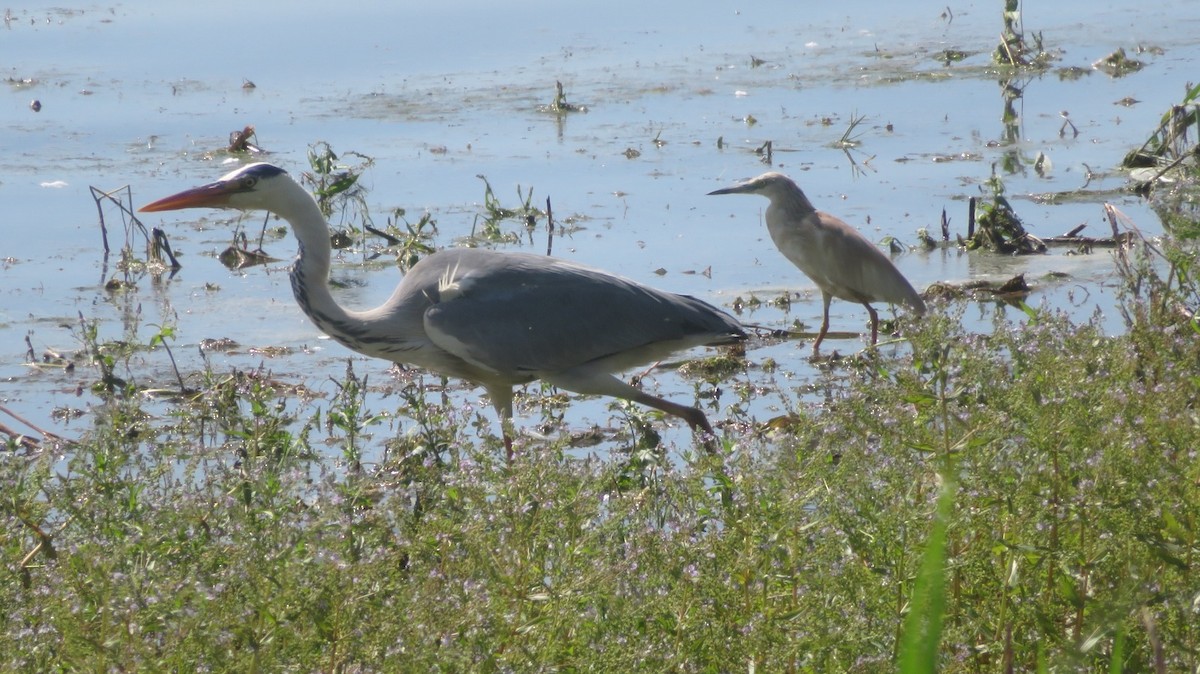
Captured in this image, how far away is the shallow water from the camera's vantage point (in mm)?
8438

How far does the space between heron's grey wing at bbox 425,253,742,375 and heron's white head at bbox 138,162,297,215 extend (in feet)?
2.50

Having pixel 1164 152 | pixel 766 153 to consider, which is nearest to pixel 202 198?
pixel 766 153

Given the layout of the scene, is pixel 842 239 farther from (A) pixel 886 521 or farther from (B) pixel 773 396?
(A) pixel 886 521

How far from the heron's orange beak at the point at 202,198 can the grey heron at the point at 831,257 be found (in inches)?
105

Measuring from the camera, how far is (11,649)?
3178 mm

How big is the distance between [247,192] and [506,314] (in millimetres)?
1151

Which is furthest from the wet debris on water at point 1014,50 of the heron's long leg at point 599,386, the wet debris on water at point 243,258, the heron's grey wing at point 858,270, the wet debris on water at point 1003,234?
the heron's long leg at point 599,386

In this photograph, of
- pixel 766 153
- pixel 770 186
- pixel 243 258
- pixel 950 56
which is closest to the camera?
pixel 770 186

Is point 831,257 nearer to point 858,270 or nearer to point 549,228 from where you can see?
point 858,270

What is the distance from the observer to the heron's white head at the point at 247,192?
21.8ft

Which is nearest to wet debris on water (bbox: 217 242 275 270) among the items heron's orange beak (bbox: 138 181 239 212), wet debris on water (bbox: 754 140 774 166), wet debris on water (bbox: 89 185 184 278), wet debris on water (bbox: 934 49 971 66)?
wet debris on water (bbox: 89 185 184 278)

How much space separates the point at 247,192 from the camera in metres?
6.70

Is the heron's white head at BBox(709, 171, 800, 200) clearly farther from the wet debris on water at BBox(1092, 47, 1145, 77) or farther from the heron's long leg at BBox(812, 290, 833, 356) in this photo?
the wet debris on water at BBox(1092, 47, 1145, 77)

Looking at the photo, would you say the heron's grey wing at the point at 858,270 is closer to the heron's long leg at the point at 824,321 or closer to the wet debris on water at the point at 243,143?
the heron's long leg at the point at 824,321
